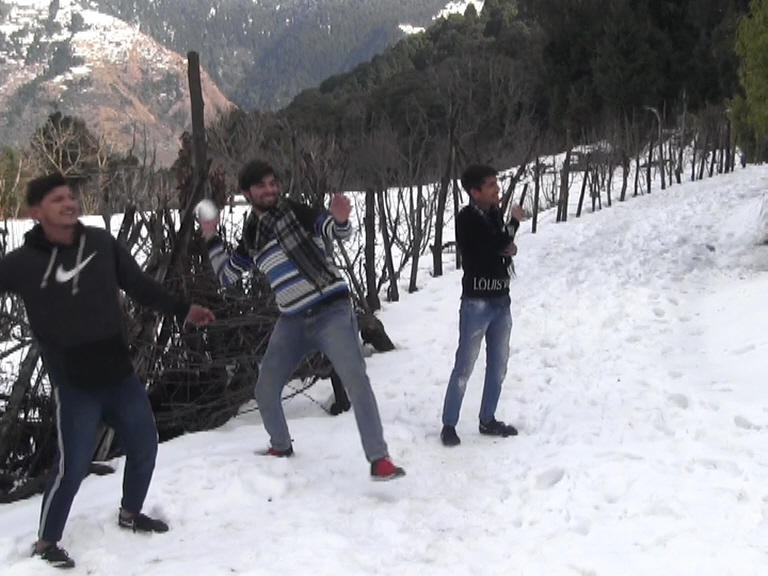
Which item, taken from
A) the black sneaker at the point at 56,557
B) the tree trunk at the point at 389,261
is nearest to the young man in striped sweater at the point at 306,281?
the black sneaker at the point at 56,557

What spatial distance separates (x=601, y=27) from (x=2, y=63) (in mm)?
78514

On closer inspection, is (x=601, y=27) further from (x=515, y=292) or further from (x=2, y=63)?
(x=2, y=63)

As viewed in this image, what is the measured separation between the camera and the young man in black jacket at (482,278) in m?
4.84

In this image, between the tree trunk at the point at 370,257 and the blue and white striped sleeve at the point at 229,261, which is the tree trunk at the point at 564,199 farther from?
the blue and white striped sleeve at the point at 229,261

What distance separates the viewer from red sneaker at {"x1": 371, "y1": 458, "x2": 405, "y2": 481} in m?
4.35

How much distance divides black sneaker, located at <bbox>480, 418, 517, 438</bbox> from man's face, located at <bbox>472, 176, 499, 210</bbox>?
1463mm

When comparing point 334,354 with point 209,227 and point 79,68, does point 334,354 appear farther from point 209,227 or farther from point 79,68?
point 79,68

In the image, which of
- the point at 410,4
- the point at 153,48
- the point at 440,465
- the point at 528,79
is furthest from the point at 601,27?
the point at 410,4

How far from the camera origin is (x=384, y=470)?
14.3ft

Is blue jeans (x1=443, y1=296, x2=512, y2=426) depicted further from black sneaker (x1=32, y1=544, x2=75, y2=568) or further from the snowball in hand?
black sneaker (x1=32, y1=544, x2=75, y2=568)

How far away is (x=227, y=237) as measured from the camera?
24.8ft

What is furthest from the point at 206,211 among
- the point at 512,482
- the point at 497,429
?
the point at 497,429

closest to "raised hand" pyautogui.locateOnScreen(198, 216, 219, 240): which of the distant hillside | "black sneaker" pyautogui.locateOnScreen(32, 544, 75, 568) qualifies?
"black sneaker" pyautogui.locateOnScreen(32, 544, 75, 568)

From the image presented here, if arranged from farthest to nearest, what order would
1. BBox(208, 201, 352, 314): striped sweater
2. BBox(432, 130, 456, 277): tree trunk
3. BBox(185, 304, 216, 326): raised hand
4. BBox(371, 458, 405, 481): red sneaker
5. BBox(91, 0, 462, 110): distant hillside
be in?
1. BBox(91, 0, 462, 110): distant hillside
2. BBox(432, 130, 456, 277): tree trunk
3. BBox(371, 458, 405, 481): red sneaker
4. BBox(208, 201, 352, 314): striped sweater
5. BBox(185, 304, 216, 326): raised hand
